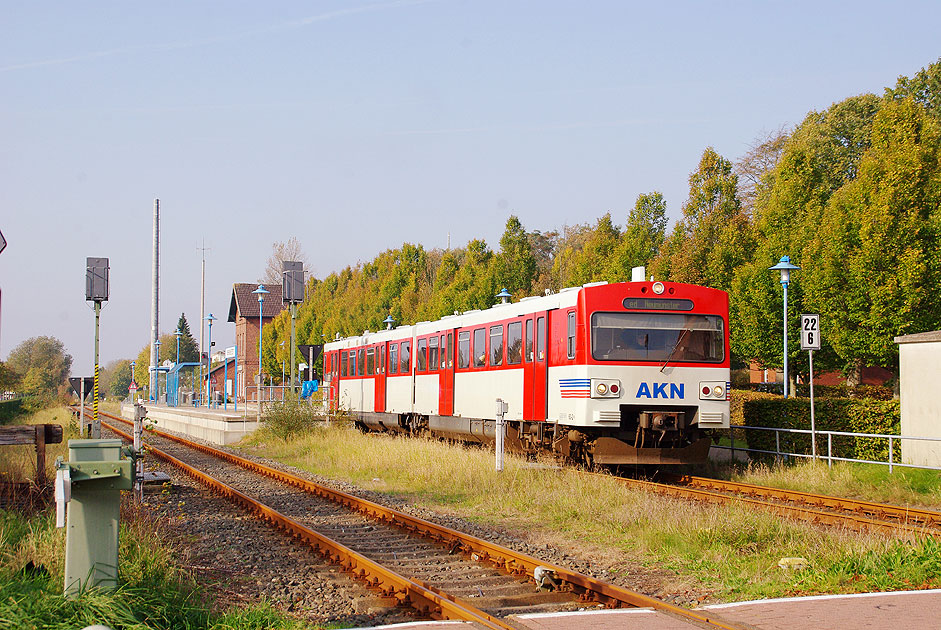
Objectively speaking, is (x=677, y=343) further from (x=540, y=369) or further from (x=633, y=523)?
(x=633, y=523)

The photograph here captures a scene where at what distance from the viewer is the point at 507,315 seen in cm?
1956

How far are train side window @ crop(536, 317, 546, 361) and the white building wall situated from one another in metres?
6.09

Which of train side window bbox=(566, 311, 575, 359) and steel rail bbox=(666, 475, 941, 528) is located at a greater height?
train side window bbox=(566, 311, 575, 359)

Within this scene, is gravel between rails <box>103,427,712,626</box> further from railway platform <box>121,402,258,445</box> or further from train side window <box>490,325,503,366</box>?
railway platform <box>121,402,258,445</box>

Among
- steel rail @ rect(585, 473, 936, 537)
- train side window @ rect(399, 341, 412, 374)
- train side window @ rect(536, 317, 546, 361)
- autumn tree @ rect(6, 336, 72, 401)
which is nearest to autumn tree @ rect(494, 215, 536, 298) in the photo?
train side window @ rect(399, 341, 412, 374)

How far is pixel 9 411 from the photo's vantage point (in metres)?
41.9

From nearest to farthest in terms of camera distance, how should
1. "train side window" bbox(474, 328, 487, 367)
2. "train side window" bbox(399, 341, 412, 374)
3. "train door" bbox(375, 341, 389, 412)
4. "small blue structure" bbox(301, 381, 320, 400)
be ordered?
1. "train side window" bbox(474, 328, 487, 367)
2. "train side window" bbox(399, 341, 412, 374)
3. "train door" bbox(375, 341, 389, 412)
4. "small blue structure" bbox(301, 381, 320, 400)

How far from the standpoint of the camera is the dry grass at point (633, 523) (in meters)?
8.00

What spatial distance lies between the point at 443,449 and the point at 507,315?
9.71 ft

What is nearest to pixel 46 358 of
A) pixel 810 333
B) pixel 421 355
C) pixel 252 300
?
pixel 252 300

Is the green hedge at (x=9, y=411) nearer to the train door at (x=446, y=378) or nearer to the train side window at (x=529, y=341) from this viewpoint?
the train door at (x=446, y=378)

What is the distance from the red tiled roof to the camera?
86812mm

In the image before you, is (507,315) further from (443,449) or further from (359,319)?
(359,319)

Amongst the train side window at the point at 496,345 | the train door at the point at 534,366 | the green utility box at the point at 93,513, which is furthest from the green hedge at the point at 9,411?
the green utility box at the point at 93,513
